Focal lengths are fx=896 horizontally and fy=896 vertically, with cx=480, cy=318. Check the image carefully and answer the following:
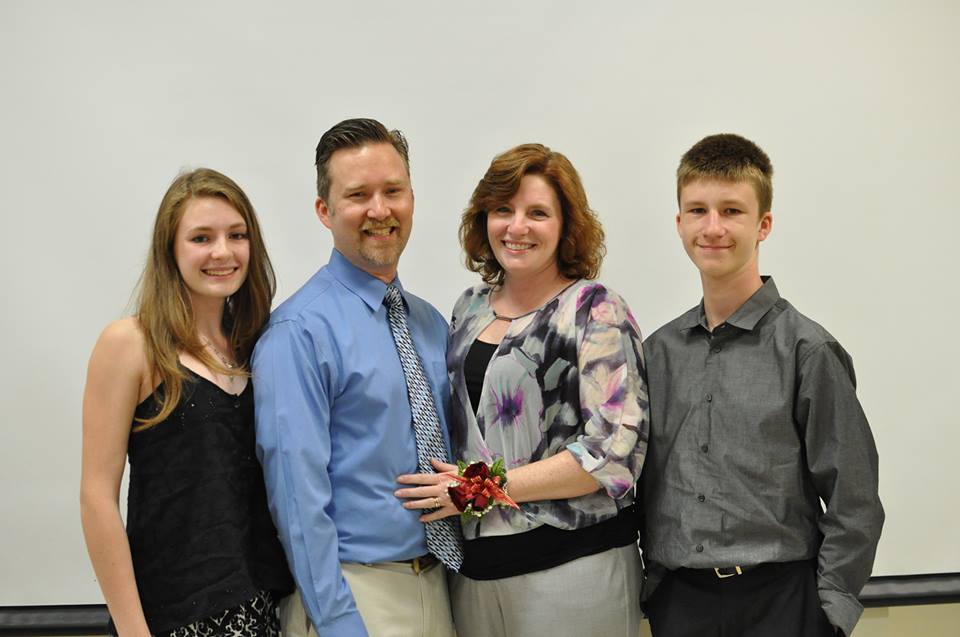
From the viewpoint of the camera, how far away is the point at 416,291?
2684 millimetres

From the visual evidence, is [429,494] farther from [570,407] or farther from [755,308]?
[755,308]

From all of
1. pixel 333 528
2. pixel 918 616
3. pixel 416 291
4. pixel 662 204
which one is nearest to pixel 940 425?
pixel 918 616

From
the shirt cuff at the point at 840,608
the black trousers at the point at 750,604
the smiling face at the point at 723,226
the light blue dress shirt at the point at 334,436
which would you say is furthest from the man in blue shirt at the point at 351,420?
the shirt cuff at the point at 840,608

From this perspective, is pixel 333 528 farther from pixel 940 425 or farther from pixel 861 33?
pixel 861 33

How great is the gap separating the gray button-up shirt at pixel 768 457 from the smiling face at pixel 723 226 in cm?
10

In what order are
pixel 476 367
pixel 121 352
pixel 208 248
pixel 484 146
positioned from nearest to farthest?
pixel 121 352 → pixel 208 248 → pixel 476 367 → pixel 484 146

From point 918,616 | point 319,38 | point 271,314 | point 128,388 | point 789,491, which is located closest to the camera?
point 128,388

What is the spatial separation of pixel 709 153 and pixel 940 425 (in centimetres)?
134

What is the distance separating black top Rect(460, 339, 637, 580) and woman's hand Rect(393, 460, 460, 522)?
0.12 meters

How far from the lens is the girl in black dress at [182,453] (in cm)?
176

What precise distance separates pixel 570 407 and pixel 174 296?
88 cm

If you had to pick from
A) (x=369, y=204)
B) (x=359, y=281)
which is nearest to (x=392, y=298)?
(x=359, y=281)

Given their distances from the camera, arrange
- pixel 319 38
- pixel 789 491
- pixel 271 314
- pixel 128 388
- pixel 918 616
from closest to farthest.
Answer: pixel 128 388, pixel 789 491, pixel 271 314, pixel 319 38, pixel 918 616

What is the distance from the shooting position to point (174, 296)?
1860 mm
